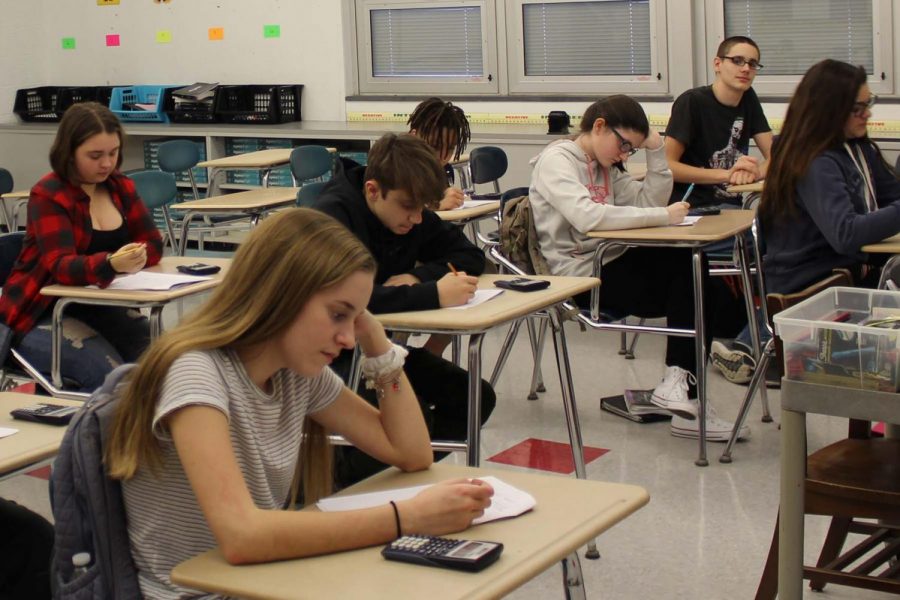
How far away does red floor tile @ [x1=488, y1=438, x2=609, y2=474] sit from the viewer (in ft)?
11.5

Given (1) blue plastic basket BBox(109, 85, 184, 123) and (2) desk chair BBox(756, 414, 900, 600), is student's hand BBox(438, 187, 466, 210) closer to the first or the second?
(2) desk chair BBox(756, 414, 900, 600)

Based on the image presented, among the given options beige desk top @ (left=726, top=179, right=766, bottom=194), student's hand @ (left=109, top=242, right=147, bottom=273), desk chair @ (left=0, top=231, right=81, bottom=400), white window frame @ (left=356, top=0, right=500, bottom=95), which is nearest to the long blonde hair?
desk chair @ (left=0, top=231, right=81, bottom=400)

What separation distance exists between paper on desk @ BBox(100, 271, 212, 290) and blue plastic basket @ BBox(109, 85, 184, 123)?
194 inches

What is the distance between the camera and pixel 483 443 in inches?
148

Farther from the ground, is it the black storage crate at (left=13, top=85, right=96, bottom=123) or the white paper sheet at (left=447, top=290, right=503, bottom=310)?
the black storage crate at (left=13, top=85, right=96, bottom=123)

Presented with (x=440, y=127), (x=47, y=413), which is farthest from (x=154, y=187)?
(x=47, y=413)

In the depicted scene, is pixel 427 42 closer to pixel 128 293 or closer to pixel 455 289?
pixel 128 293

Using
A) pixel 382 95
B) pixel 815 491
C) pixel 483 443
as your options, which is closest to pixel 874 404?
pixel 815 491

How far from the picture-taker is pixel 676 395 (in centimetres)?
374

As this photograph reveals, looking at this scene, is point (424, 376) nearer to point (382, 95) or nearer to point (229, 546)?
point (229, 546)

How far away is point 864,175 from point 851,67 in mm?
323

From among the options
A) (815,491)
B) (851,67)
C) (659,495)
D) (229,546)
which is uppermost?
(851,67)

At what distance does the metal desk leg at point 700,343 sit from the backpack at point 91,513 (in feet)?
7.35

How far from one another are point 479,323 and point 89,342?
1198 mm
